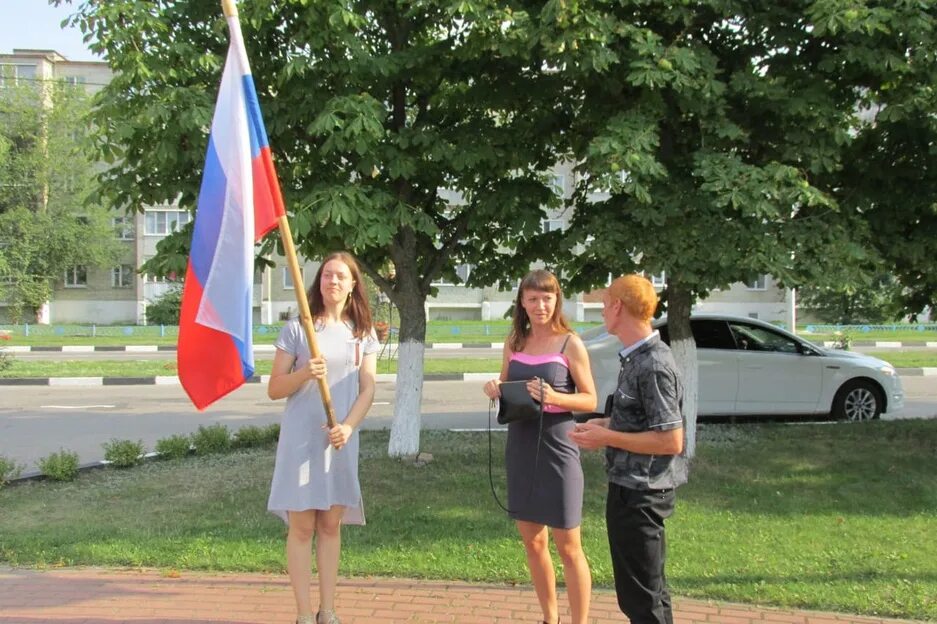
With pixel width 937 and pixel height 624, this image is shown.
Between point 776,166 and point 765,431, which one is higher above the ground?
point 776,166

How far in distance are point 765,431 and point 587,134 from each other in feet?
14.8

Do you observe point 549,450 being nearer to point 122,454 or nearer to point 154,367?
point 122,454

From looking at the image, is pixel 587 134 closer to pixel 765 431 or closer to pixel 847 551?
pixel 847 551

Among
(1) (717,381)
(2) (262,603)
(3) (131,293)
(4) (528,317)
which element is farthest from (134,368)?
(3) (131,293)

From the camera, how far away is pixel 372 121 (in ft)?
18.9

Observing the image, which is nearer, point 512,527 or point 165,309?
point 512,527

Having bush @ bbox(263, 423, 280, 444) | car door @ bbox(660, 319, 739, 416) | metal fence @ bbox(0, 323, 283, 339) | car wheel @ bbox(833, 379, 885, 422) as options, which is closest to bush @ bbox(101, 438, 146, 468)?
bush @ bbox(263, 423, 280, 444)

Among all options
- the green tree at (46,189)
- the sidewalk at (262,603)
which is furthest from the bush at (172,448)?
the green tree at (46,189)

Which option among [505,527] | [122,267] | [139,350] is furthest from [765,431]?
[122,267]

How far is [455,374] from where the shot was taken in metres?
17.7

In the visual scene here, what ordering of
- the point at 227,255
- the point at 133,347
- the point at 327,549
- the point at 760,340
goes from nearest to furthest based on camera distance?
the point at 227,255, the point at 327,549, the point at 760,340, the point at 133,347

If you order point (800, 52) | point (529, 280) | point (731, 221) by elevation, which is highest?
point (800, 52)

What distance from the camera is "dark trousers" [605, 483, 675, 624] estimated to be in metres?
3.20

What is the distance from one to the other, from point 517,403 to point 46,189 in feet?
159
